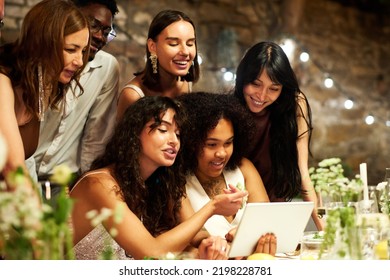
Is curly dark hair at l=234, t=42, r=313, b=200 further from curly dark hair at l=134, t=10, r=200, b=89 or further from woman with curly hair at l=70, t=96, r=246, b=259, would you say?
woman with curly hair at l=70, t=96, r=246, b=259

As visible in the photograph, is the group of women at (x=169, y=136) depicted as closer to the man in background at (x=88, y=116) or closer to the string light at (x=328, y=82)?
the man in background at (x=88, y=116)

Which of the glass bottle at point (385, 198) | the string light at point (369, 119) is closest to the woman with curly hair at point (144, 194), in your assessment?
the glass bottle at point (385, 198)

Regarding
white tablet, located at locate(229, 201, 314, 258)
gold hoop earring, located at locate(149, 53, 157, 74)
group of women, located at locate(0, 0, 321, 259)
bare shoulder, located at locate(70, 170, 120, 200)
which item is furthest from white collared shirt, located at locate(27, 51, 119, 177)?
white tablet, located at locate(229, 201, 314, 258)

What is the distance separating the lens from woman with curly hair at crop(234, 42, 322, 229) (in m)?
2.96

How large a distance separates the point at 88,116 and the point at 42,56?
642 millimetres

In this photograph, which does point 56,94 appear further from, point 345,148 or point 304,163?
point 345,148

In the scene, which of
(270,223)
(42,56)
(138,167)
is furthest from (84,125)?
(270,223)

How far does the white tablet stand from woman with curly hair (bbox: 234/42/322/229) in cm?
62

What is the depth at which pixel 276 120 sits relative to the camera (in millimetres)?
3025

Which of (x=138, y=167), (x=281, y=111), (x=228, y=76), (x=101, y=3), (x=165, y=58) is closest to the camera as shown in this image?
(x=138, y=167)

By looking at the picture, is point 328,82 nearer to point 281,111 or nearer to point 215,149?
point 281,111

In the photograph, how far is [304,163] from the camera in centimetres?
308

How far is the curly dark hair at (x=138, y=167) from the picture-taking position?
8.16 feet

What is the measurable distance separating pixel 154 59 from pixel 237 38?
5.02 ft
